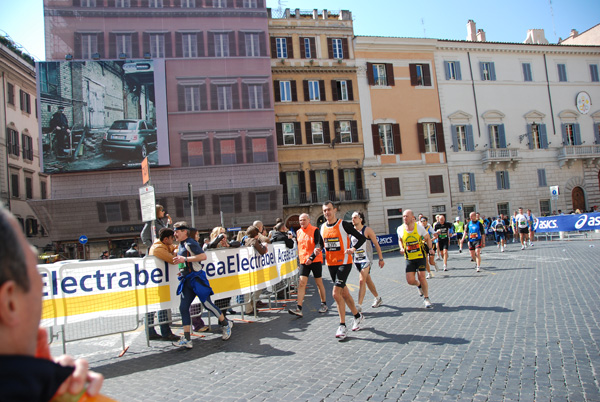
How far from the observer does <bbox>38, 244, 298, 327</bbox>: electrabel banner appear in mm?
6328

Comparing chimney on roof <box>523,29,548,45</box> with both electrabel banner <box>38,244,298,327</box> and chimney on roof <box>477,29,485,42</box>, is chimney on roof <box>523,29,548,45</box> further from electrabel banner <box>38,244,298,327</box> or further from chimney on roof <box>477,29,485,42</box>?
electrabel banner <box>38,244,298,327</box>

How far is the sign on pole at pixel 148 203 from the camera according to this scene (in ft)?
27.8

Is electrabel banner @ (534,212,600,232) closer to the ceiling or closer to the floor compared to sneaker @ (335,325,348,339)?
closer to the ceiling

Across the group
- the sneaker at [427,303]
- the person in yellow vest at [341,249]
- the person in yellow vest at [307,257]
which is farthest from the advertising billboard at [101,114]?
the sneaker at [427,303]

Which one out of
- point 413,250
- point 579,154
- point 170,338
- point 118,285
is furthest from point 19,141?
point 579,154

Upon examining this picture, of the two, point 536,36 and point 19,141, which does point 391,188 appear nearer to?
point 536,36

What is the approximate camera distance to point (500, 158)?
125 ft

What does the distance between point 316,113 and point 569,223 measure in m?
19.2

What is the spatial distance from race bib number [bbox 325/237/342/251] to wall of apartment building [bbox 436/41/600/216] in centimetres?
3245

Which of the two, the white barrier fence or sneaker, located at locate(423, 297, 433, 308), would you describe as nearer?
the white barrier fence

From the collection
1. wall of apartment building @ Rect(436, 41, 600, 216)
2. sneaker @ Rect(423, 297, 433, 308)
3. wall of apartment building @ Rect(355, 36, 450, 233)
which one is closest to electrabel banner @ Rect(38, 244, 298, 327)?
sneaker @ Rect(423, 297, 433, 308)

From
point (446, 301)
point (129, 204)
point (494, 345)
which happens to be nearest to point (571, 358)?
point (494, 345)

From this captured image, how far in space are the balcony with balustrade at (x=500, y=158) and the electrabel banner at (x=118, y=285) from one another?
34.0 meters

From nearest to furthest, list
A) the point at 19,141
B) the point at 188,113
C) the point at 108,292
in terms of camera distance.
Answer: the point at 108,292 < the point at 188,113 < the point at 19,141
